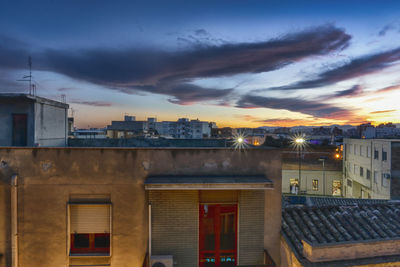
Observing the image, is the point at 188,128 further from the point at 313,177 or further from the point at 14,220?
the point at 14,220

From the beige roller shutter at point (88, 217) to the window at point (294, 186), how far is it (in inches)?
1281

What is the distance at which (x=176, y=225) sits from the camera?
6.97 meters

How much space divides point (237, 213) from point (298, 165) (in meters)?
31.7

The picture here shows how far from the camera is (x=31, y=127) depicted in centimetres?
864

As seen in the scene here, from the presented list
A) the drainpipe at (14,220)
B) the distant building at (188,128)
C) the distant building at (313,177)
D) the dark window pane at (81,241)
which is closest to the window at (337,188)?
the distant building at (313,177)

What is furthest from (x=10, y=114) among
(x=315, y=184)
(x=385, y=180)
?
(x=315, y=184)

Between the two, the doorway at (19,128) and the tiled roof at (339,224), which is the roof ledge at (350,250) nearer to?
the tiled roof at (339,224)

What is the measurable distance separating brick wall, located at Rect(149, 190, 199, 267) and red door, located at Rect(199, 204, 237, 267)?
0.29 metres

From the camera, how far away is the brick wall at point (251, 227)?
712 centimetres

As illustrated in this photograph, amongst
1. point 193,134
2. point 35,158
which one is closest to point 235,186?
point 35,158

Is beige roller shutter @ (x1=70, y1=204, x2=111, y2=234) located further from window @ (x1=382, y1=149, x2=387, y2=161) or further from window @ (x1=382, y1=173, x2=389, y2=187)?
window @ (x1=382, y1=149, x2=387, y2=161)

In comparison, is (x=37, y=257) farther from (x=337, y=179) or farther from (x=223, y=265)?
(x=337, y=179)

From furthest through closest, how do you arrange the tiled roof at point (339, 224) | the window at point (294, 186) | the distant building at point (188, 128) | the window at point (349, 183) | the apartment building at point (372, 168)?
the distant building at point (188, 128), the window at point (294, 186), the window at point (349, 183), the apartment building at point (372, 168), the tiled roof at point (339, 224)

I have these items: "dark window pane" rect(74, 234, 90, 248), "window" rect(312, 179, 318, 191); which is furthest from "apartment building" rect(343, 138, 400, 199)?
"dark window pane" rect(74, 234, 90, 248)
